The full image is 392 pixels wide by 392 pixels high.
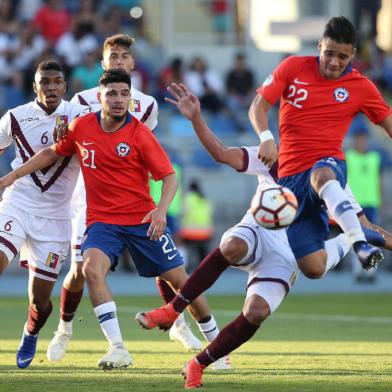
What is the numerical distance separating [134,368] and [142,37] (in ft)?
58.0

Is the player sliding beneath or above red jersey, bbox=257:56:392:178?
beneath

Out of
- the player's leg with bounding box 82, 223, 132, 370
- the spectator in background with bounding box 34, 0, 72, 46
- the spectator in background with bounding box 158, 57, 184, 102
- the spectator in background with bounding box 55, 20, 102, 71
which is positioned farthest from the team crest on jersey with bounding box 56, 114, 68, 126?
the spectator in background with bounding box 34, 0, 72, 46

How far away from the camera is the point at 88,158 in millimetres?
A: 9766

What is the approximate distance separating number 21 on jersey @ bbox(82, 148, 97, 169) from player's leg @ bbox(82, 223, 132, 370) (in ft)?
1.71

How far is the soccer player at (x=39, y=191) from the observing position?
1055 centimetres

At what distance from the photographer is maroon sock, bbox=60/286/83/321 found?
11086mm

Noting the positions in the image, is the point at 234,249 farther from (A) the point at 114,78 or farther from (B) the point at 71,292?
(B) the point at 71,292

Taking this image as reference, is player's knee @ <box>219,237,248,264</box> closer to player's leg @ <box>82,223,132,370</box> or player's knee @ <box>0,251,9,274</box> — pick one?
player's leg @ <box>82,223,132,370</box>

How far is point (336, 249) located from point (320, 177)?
74 centimetres

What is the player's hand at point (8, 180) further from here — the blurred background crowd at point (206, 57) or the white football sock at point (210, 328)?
the blurred background crowd at point (206, 57)

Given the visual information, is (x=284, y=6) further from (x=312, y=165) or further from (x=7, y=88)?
(x=312, y=165)

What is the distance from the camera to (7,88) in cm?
2278

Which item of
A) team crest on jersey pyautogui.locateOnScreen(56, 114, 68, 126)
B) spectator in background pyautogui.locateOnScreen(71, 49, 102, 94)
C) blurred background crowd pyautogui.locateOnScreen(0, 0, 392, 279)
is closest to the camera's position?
team crest on jersey pyautogui.locateOnScreen(56, 114, 68, 126)

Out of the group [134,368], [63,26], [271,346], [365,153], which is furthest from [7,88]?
[134,368]
